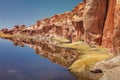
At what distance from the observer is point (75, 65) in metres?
54.5

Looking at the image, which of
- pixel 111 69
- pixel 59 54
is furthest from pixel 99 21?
pixel 111 69

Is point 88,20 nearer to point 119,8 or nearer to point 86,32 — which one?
point 86,32

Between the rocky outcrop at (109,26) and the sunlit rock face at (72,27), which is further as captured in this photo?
the sunlit rock face at (72,27)

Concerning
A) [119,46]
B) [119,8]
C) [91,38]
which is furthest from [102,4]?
[119,46]

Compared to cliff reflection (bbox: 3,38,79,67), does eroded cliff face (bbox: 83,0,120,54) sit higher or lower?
higher

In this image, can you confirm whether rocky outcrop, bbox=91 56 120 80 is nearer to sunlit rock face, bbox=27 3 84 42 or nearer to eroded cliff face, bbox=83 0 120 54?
eroded cliff face, bbox=83 0 120 54

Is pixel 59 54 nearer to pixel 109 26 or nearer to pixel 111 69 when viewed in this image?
pixel 109 26

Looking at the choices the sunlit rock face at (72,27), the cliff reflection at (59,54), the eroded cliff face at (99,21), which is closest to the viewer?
the cliff reflection at (59,54)

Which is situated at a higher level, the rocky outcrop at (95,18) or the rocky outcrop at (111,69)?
the rocky outcrop at (95,18)

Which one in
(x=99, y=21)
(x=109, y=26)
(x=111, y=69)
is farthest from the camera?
(x=99, y=21)

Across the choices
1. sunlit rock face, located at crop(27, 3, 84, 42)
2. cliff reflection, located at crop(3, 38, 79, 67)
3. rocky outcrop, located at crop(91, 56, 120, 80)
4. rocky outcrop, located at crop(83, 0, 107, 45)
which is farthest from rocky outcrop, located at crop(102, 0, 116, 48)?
rocky outcrop, located at crop(91, 56, 120, 80)

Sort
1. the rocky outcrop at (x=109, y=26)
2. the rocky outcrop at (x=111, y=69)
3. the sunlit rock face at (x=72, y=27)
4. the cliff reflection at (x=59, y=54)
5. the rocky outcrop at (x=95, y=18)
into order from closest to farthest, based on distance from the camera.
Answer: the rocky outcrop at (x=111, y=69) < the cliff reflection at (x=59, y=54) < the rocky outcrop at (x=109, y=26) < the rocky outcrop at (x=95, y=18) < the sunlit rock face at (x=72, y=27)

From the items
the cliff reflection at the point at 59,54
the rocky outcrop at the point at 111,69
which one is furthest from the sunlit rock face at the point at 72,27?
the rocky outcrop at the point at 111,69

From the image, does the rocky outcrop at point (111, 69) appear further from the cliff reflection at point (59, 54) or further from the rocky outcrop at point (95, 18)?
the rocky outcrop at point (95, 18)
